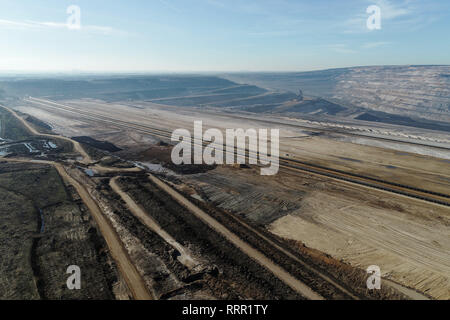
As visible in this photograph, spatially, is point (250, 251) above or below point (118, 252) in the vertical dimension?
below

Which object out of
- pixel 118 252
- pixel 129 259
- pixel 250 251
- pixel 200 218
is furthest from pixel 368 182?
pixel 118 252

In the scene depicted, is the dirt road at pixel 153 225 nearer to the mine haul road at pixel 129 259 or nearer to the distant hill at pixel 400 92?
the mine haul road at pixel 129 259

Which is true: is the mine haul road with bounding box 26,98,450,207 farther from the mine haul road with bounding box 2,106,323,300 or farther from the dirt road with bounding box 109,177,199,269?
the dirt road with bounding box 109,177,199,269

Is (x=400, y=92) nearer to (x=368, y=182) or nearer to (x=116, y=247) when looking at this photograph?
(x=368, y=182)

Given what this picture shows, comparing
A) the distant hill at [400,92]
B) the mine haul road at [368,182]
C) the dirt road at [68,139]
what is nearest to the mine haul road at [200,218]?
the dirt road at [68,139]

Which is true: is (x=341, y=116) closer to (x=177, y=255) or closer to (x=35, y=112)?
(x=177, y=255)

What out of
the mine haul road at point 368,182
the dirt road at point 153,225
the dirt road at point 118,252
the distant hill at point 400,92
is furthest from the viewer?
the distant hill at point 400,92

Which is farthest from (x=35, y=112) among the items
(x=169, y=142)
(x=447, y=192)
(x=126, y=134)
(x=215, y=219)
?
(x=447, y=192)

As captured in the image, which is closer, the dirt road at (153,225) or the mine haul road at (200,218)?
the mine haul road at (200,218)

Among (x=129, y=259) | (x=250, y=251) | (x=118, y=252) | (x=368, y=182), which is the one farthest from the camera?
(x=368, y=182)

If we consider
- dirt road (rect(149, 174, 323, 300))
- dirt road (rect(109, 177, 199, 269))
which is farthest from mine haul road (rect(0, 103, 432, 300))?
dirt road (rect(109, 177, 199, 269))
